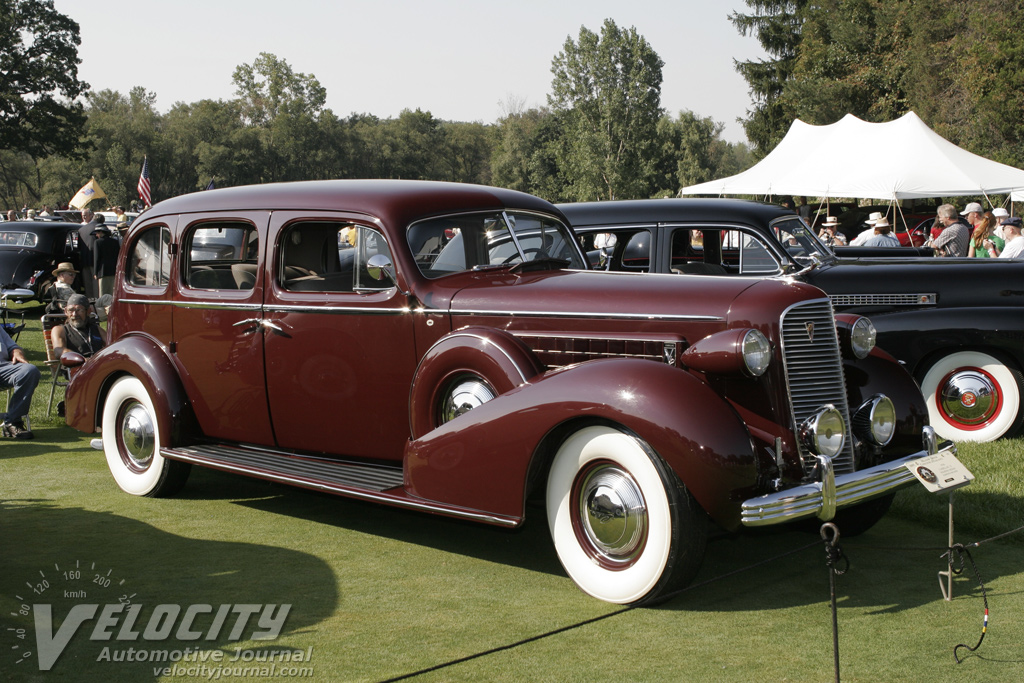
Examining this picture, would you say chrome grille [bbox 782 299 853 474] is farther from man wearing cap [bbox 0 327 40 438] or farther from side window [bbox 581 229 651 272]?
man wearing cap [bbox 0 327 40 438]

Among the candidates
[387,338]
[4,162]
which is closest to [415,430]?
[387,338]

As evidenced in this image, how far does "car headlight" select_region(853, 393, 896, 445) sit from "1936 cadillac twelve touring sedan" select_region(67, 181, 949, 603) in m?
0.01

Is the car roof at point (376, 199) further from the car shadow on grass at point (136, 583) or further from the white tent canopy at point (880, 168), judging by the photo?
the white tent canopy at point (880, 168)

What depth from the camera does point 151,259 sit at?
20.6ft

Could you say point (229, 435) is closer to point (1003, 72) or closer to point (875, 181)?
point (875, 181)

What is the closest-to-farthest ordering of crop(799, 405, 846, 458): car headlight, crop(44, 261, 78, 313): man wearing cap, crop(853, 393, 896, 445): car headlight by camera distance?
crop(799, 405, 846, 458): car headlight → crop(853, 393, 896, 445): car headlight → crop(44, 261, 78, 313): man wearing cap

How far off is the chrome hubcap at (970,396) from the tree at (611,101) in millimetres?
58435

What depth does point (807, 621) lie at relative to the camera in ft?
12.5

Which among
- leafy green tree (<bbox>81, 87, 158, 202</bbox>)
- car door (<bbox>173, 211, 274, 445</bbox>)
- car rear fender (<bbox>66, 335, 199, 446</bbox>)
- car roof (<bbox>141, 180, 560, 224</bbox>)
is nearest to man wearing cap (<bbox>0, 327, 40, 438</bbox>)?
car rear fender (<bbox>66, 335, 199, 446</bbox>)

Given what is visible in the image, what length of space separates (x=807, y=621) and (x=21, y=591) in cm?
354

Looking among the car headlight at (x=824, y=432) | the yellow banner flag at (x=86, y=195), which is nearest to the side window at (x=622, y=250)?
the car headlight at (x=824, y=432)

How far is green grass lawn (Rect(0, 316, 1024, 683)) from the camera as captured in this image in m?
3.39

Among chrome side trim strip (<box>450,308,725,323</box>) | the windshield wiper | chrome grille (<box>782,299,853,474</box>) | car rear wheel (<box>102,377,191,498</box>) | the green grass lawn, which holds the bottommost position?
the green grass lawn

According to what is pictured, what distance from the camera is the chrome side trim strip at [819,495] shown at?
3582 mm
